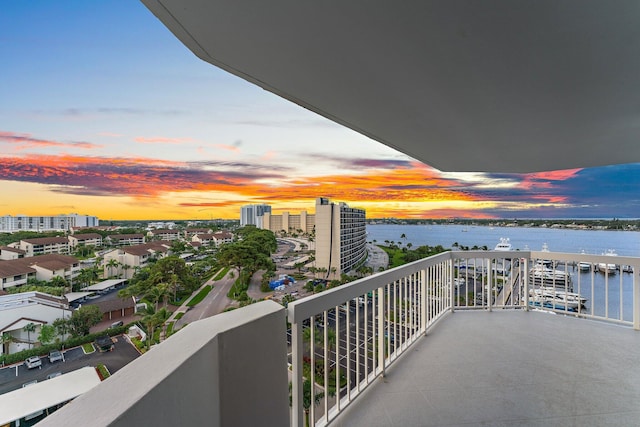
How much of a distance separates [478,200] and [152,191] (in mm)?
9619

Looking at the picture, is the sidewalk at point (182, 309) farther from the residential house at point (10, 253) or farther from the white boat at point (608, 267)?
the white boat at point (608, 267)

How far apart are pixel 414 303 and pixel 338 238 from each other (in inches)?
58.3

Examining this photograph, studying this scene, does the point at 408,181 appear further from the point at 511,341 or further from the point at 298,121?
the point at 511,341

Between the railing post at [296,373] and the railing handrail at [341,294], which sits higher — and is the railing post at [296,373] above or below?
below

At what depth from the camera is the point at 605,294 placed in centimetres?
416

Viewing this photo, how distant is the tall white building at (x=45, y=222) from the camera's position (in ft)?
5.76

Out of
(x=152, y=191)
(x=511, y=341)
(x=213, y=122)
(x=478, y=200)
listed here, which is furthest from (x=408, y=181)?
(x=152, y=191)

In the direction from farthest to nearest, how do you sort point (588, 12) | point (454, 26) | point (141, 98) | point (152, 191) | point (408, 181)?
point (408, 181) < point (152, 191) < point (141, 98) < point (454, 26) < point (588, 12)

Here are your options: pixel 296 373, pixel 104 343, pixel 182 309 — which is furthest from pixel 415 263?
pixel 104 343

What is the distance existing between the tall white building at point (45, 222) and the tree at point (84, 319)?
0.64 metres

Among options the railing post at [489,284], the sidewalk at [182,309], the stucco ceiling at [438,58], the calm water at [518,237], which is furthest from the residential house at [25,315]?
the railing post at [489,284]

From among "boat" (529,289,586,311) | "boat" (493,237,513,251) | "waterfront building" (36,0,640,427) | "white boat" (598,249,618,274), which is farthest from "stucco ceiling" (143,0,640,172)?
"boat" (529,289,586,311)

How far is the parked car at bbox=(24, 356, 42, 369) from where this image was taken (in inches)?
52.7

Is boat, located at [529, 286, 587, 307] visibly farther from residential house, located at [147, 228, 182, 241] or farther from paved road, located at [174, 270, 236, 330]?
residential house, located at [147, 228, 182, 241]
